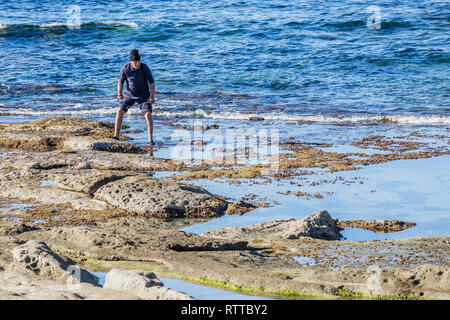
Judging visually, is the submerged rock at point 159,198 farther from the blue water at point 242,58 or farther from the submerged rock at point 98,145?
the blue water at point 242,58

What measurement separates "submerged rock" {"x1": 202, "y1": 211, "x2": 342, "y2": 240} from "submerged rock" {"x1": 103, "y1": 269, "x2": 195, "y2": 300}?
2.02m

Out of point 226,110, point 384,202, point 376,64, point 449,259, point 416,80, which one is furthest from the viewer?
point 376,64

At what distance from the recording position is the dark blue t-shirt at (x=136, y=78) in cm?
1100

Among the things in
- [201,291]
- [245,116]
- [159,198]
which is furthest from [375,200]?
[245,116]

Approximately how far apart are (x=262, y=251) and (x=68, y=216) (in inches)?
97.4

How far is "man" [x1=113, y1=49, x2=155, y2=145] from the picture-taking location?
1100 centimetres

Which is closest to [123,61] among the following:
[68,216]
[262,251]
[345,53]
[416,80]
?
[345,53]

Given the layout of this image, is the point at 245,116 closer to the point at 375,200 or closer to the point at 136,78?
the point at 136,78

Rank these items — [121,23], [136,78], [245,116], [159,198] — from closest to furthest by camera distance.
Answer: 1. [159,198]
2. [136,78]
3. [245,116]
4. [121,23]

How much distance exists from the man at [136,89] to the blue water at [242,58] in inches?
142

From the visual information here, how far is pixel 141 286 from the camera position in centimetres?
404

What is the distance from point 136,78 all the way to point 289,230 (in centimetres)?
579
